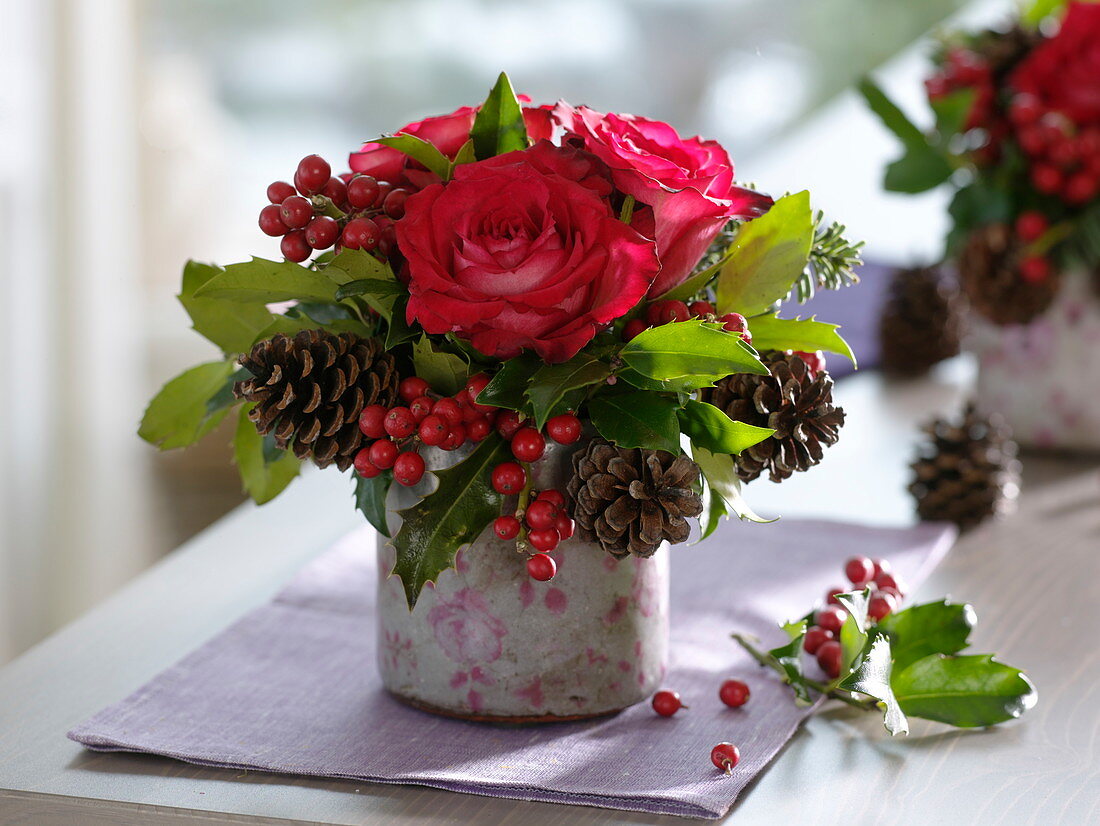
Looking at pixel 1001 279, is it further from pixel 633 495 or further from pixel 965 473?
pixel 633 495

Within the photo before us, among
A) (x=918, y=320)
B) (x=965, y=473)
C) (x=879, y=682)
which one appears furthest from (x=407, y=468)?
(x=918, y=320)

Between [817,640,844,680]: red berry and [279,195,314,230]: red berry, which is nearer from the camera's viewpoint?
[279,195,314,230]: red berry

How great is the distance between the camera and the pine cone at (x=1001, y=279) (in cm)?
106

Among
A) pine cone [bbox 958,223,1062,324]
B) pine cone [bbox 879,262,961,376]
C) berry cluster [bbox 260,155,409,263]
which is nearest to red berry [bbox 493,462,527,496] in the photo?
berry cluster [bbox 260,155,409,263]

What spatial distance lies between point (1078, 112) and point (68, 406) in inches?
73.4

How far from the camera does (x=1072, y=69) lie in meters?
1.01

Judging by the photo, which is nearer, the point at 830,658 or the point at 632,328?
the point at 632,328

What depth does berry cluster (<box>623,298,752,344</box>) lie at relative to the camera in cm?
58

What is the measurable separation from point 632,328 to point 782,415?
0.27ft

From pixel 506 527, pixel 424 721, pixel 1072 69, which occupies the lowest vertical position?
pixel 424 721

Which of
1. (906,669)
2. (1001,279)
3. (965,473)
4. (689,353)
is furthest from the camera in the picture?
(1001,279)

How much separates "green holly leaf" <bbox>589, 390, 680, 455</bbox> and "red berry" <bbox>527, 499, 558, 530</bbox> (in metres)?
0.04

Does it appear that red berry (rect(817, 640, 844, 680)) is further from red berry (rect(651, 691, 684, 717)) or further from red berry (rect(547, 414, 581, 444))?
red berry (rect(547, 414, 581, 444))

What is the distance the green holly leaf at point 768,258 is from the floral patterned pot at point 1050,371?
56 cm
